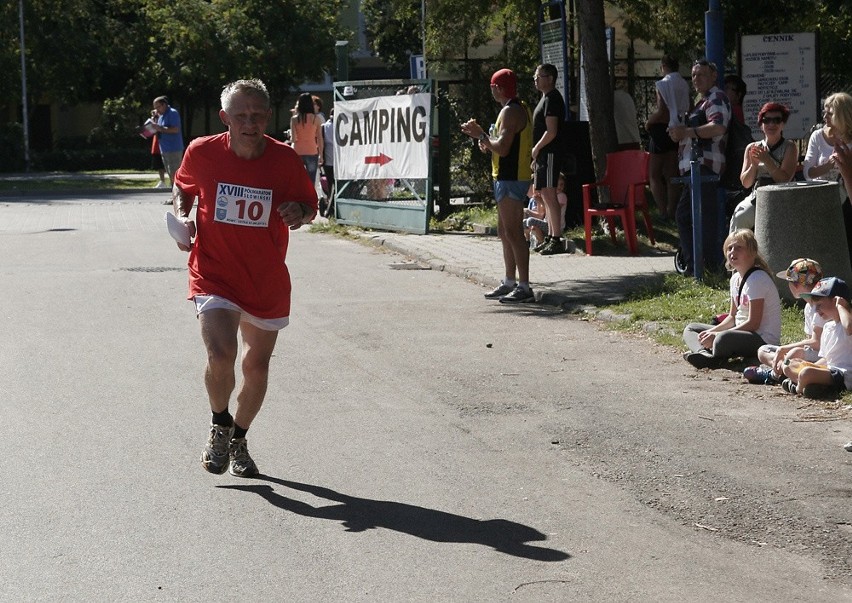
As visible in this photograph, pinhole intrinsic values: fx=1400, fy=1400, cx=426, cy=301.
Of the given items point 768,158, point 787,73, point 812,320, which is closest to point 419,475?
point 812,320

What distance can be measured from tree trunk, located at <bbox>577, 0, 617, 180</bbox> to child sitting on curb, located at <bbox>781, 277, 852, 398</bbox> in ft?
27.8

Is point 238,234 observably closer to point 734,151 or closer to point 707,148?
point 707,148

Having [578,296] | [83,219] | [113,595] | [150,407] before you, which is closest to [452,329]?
[578,296]

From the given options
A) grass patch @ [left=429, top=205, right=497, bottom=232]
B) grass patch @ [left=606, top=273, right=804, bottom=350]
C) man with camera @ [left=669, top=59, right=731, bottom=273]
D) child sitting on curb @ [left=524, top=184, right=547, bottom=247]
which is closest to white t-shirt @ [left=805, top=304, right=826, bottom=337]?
grass patch @ [left=606, top=273, right=804, bottom=350]

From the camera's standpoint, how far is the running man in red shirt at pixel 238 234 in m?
6.43

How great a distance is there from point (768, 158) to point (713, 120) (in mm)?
1662

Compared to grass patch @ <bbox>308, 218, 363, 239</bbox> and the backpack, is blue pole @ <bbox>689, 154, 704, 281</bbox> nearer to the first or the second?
the backpack

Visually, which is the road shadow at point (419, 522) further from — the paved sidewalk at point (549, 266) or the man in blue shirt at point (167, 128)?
the man in blue shirt at point (167, 128)

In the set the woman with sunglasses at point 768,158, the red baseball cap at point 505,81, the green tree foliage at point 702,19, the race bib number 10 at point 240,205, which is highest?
the green tree foliage at point 702,19

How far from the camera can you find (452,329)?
11.2 metres

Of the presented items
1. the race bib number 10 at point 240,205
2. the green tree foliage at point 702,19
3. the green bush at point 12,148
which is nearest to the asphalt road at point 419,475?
the race bib number 10 at point 240,205

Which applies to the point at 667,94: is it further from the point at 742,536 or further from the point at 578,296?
the point at 742,536

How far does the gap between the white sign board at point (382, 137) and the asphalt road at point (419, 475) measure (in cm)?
739

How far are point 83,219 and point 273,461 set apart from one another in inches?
682
